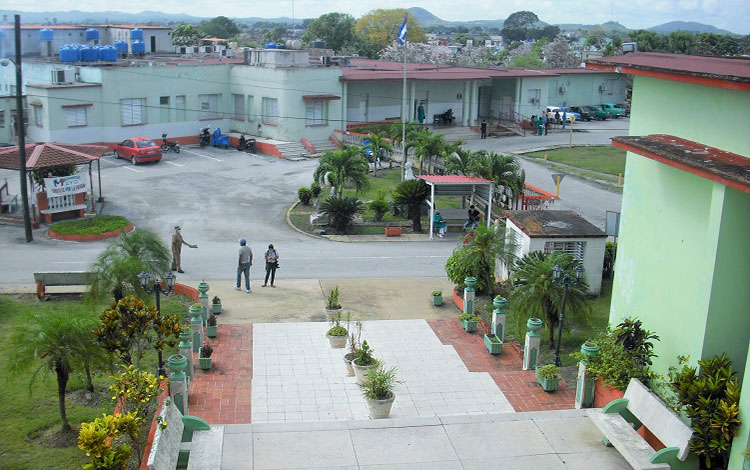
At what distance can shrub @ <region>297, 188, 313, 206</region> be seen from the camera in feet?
99.0

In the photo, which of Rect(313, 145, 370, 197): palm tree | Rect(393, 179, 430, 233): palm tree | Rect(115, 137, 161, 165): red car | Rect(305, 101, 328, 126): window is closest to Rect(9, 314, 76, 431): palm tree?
Rect(393, 179, 430, 233): palm tree

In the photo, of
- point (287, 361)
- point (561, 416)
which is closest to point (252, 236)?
point (287, 361)

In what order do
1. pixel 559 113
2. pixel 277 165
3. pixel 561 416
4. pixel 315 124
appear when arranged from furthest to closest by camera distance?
1. pixel 559 113
2. pixel 315 124
3. pixel 277 165
4. pixel 561 416

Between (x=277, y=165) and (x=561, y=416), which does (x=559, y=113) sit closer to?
(x=277, y=165)

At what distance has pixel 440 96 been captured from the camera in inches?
1929

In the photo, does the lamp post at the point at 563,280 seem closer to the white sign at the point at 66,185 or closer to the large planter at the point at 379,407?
the large planter at the point at 379,407

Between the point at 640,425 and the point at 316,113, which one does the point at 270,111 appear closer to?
the point at 316,113

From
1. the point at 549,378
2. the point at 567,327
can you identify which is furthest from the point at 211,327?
the point at 567,327

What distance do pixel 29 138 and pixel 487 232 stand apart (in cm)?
2727

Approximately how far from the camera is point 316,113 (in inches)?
1658

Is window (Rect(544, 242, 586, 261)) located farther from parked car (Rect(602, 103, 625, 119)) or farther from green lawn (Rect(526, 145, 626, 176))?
parked car (Rect(602, 103, 625, 119))

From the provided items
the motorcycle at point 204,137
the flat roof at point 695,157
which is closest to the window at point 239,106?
the motorcycle at point 204,137

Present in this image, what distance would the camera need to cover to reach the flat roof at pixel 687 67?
34.4 feet

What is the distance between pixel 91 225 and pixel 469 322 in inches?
553
